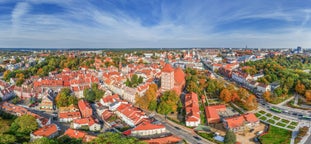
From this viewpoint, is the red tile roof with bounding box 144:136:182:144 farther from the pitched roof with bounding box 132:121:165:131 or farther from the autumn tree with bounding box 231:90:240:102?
the autumn tree with bounding box 231:90:240:102

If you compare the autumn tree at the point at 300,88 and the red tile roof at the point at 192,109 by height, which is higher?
the autumn tree at the point at 300,88

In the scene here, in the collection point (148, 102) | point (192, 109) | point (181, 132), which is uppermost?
point (148, 102)

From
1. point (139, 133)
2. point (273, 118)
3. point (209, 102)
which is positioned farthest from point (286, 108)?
point (139, 133)

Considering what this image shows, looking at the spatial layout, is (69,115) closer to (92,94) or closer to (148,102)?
(92,94)

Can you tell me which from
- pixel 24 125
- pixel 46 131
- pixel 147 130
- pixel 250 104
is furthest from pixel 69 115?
pixel 250 104

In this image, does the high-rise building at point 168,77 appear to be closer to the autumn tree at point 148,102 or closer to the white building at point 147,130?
the autumn tree at point 148,102

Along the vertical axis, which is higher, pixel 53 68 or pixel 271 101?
pixel 53 68

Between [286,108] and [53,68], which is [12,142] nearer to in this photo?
[286,108]

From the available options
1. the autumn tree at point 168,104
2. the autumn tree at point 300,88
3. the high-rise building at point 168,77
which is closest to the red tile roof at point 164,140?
the autumn tree at point 168,104
